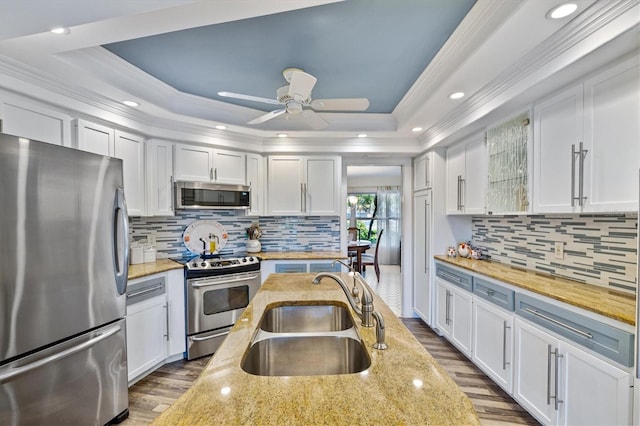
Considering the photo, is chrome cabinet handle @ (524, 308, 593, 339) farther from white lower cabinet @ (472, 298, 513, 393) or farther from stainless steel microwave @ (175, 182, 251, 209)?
stainless steel microwave @ (175, 182, 251, 209)

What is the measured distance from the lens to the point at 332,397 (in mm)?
813

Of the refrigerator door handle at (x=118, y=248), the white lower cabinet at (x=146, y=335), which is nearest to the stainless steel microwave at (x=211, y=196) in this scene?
the white lower cabinet at (x=146, y=335)

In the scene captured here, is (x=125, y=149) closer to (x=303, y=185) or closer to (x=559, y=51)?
(x=303, y=185)

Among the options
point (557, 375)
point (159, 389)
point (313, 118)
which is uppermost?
point (313, 118)

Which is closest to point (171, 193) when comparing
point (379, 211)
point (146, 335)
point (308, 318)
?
point (146, 335)

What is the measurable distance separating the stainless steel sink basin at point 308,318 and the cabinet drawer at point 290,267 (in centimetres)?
181

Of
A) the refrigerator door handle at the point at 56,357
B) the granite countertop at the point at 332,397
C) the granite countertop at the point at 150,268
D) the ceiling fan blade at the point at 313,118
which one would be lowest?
the refrigerator door handle at the point at 56,357

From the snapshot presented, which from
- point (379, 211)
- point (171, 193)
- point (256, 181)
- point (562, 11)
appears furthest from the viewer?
point (379, 211)

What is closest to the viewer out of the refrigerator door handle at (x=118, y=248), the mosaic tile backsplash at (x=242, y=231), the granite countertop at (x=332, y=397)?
the granite countertop at (x=332, y=397)

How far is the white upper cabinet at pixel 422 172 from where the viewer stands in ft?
12.1

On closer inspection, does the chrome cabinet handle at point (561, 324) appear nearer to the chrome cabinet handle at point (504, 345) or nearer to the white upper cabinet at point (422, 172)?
the chrome cabinet handle at point (504, 345)

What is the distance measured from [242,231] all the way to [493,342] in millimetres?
2985

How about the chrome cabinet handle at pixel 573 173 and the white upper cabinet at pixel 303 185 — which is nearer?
the chrome cabinet handle at pixel 573 173

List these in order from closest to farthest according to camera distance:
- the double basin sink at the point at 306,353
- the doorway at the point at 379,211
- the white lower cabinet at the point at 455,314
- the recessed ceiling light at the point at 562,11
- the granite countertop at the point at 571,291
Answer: the double basin sink at the point at 306,353 → the recessed ceiling light at the point at 562,11 → the granite countertop at the point at 571,291 → the white lower cabinet at the point at 455,314 → the doorway at the point at 379,211
